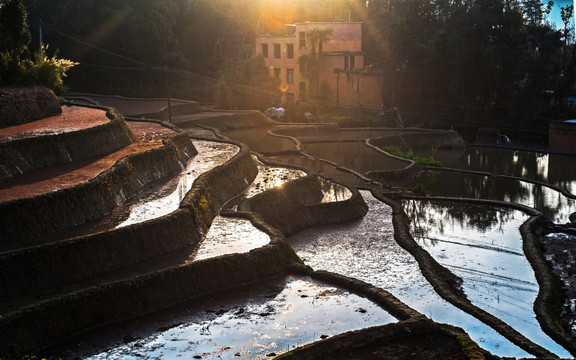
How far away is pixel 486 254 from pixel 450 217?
5584 millimetres

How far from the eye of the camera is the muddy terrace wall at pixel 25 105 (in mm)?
27688

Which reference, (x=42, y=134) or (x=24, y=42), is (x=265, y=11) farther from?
(x=42, y=134)

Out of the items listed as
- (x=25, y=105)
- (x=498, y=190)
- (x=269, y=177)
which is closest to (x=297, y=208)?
(x=269, y=177)

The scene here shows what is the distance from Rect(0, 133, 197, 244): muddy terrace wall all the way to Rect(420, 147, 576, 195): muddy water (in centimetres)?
2181

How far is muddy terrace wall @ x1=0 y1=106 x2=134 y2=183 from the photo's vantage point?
75.0 ft

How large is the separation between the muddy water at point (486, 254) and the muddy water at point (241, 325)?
12.7 ft

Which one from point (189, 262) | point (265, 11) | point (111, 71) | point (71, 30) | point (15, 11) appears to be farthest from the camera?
point (265, 11)

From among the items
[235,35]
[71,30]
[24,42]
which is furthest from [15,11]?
[235,35]

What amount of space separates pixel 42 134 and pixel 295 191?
396 inches

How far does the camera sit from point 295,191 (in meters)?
29.0

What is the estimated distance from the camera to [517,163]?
Answer: 4416 cm

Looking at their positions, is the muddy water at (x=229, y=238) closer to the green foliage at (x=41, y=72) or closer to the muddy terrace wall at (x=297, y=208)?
the muddy terrace wall at (x=297, y=208)

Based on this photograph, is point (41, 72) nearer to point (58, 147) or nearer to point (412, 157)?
point (58, 147)

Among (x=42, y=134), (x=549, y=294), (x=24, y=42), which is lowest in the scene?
(x=549, y=294)
